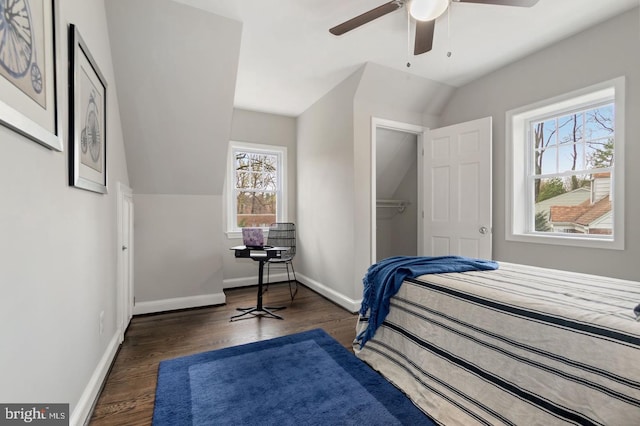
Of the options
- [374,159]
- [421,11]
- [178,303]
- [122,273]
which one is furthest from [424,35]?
[178,303]

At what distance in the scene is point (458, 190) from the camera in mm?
3232

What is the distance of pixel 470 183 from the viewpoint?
313 centimetres

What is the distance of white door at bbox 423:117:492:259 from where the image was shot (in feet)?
9.89

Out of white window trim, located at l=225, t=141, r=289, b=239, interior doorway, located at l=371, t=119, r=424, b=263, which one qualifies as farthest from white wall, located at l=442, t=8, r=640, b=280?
white window trim, located at l=225, t=141, r=289, b=239

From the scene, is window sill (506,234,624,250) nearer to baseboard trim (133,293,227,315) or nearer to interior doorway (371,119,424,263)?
interior doorway (371,119,424,263)

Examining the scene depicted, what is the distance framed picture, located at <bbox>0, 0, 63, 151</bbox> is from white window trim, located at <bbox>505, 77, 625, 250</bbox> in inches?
140

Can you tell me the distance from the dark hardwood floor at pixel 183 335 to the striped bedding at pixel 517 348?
0.83 m

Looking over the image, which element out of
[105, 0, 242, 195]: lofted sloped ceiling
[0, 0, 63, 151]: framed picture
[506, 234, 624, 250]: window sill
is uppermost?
[105, 0, 242, 195]: lofted sloped ceiling

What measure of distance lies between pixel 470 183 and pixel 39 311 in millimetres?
3482

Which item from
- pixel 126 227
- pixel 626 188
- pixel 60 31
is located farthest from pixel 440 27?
pixel 126 227

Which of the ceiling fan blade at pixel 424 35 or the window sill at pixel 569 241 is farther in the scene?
the window sill at pixel 569 241

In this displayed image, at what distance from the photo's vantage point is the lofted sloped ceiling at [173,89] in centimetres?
215

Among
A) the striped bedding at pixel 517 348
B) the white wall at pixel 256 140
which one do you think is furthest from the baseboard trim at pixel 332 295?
the striped bedding at pixel 517 348

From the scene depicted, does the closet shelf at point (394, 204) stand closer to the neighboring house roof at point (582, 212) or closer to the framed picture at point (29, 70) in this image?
the neighboring house roof at point (582, 212)
